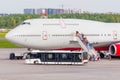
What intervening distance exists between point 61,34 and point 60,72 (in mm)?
15628

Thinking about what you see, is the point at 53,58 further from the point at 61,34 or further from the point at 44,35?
the point at 61,34

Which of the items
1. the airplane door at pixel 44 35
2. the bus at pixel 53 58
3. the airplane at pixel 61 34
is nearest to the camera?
the bus at pixel 53 58

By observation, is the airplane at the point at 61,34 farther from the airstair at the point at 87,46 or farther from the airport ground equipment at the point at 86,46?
the airstair at the point at 87,46

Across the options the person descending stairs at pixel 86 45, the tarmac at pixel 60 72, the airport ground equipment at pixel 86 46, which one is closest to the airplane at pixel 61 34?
the airport ground equipment at pixel 86 46

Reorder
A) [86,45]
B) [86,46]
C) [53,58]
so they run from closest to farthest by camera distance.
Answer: [53,58] < [86,46] < [86,45]

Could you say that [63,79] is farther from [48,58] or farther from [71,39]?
[71,39]

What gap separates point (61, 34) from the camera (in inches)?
2498

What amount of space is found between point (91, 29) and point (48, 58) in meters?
10.5

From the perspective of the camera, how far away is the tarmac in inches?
1726

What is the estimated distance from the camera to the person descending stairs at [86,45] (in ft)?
205

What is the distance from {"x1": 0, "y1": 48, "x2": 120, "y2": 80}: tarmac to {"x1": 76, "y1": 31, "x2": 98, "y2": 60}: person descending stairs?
5032 mm

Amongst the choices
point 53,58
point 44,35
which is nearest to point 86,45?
point 44,35

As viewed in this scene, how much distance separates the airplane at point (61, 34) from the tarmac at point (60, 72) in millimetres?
5834

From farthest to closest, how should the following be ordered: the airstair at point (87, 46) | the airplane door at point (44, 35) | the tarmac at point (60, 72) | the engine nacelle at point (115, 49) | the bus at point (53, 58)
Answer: the engine nacelle at point (115, 49) → the airstair at point (87, 46) → the airplane door at point (44, 35) → the bus at point (53, 58) → the tarmac at point (60, 72)
